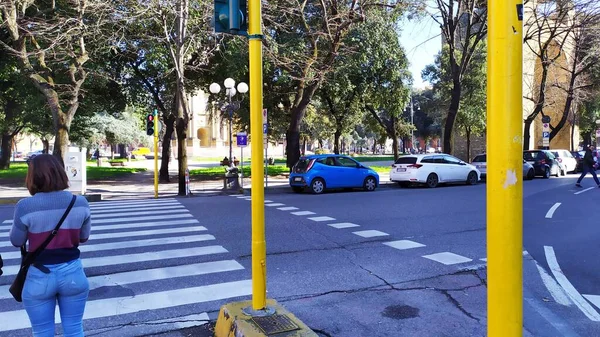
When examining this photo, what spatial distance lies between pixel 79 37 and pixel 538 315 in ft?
54.8

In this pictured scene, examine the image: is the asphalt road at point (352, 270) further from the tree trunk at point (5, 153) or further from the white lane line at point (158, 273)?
the tree trunk at point (5, 153)

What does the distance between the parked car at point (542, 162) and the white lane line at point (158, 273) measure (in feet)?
74.9

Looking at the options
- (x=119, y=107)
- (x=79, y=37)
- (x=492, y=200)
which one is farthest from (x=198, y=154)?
(x=492, y=200)

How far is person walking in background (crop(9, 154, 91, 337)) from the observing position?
2863 mm

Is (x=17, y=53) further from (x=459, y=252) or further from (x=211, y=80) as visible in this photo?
(x=459, y=252)

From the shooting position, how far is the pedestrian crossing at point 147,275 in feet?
15.1

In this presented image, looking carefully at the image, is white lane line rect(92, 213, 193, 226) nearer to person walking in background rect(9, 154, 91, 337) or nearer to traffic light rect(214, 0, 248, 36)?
person walking in background rect(9, 154, 91, 337)

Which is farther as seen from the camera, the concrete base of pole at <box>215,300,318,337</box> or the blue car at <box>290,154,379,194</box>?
the blue car at <box>290,154,379,194</box>

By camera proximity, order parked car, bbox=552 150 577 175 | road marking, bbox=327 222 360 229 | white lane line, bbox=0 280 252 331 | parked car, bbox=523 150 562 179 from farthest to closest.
Result: parked car, bbox=552 150 577 175
parked car, bbox=523 150 562 179
road marking, bbox=327 222 360 229
white lane line, bbox=0 280 252 331

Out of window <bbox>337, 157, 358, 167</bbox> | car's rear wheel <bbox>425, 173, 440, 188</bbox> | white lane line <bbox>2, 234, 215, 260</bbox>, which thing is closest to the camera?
white lane line <bbox>2, 234, 215, 260</bbox>

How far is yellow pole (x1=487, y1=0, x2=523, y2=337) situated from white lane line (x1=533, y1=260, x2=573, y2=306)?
332 centimetres

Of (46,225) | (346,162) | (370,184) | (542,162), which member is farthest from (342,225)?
(542,162)

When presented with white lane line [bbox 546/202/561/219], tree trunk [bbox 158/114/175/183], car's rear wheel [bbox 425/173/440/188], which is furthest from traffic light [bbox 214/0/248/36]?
tree trunk [bbox 158/114/175/183]

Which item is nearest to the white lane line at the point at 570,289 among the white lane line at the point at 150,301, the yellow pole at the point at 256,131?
the yellow pole at the point at 256,131
